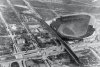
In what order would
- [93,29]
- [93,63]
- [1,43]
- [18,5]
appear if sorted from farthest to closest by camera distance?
[18,5] → [93,29] → [1,43] → [93,63]

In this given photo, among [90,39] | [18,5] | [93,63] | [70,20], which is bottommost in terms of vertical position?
[93,63]

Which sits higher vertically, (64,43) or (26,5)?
(26,5)

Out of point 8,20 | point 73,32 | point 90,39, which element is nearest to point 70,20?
point 73,32

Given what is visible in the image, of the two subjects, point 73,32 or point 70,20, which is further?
point 70,20

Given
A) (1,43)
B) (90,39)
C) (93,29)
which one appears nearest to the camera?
(1,43)

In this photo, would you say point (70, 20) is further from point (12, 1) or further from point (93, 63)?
point (12, 1)

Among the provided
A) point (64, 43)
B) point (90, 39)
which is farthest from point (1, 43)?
point (90, 39)
